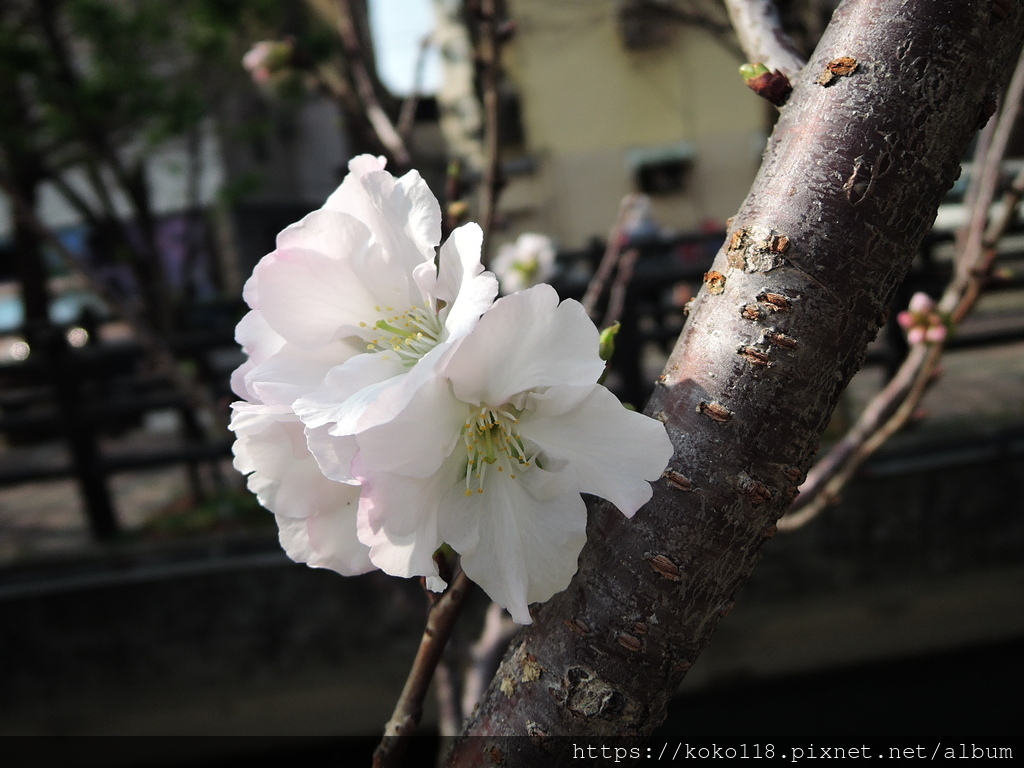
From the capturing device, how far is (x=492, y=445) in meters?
0.52

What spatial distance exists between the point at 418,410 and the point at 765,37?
1.55 feet

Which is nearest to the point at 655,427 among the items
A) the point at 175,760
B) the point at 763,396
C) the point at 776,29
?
the point at 763,396

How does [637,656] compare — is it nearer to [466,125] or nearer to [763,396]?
[763,396]

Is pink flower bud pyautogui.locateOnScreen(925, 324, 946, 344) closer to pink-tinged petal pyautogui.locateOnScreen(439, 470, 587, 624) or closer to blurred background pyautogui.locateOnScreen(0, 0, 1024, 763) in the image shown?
blurred background pyautogui.locateOnScreen(0, 0, 1024, 763)

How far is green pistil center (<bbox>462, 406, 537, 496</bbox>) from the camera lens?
513mm

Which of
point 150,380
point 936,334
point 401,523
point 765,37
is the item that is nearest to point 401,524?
point 401,523

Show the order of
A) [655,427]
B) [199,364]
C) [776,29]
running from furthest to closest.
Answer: [199,364]
[776,29]
[655,427]

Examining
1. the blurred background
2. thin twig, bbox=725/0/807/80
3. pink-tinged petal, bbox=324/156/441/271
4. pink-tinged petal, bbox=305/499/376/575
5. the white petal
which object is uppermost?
thin twig, bbox=725/0/807/80

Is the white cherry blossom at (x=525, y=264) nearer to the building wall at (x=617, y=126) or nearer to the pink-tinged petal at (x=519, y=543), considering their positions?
the pink-tinged petal at (x=519, y=543)

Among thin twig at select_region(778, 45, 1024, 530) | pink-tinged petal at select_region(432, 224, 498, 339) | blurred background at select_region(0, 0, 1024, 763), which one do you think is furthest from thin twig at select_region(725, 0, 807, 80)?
blurred background at select_region(0, 0, 1024, 763)

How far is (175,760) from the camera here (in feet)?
11.1

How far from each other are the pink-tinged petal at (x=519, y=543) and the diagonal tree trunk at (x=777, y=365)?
0.03 metres

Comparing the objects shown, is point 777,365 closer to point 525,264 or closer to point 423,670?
point 423,670

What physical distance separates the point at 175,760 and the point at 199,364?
193cm
